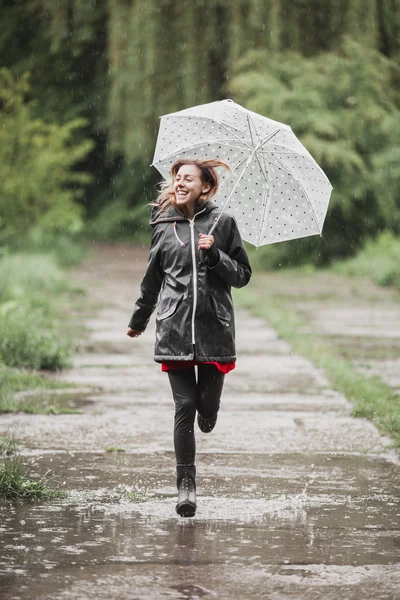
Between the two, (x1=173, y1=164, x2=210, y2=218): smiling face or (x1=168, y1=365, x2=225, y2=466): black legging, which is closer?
(x1=168, y1=365, x2=225, y2=466): black legging

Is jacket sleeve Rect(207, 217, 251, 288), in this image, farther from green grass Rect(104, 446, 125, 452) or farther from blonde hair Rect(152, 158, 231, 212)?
green grass Rect(104, 446, 125, 452)

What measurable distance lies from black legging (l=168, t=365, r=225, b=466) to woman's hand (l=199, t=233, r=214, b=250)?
23.1 inches

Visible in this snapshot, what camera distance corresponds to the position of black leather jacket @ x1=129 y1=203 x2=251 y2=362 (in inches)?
200

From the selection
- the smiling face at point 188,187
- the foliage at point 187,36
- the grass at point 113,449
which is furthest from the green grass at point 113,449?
the foliage at point 187,36

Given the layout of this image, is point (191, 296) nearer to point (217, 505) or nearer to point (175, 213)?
point (175, 213)

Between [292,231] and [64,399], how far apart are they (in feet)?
9.60

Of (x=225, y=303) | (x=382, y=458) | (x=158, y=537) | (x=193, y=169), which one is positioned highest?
(x=193, y=169)

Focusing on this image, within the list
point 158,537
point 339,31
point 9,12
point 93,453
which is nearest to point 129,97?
point 339,31

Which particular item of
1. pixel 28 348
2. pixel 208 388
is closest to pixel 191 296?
pixel 208 388

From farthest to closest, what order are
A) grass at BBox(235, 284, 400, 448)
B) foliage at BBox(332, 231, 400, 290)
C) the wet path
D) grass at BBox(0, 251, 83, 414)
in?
foliage at BBox(332, 231, 400, 290), grass at BBox(0, 251, 83, 414), grass at BBox(235, 284, 400, 448), the wet path

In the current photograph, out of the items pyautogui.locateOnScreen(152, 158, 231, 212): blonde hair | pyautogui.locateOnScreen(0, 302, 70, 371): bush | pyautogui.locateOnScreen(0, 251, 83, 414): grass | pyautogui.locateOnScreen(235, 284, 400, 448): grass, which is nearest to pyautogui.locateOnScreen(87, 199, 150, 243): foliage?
pyautogui.locateOnScreen(0, 251, 83, 414): grass

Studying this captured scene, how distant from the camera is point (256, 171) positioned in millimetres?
5809

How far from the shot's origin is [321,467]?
6125 millimetres

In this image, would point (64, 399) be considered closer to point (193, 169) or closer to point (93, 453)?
point (93, 453)
